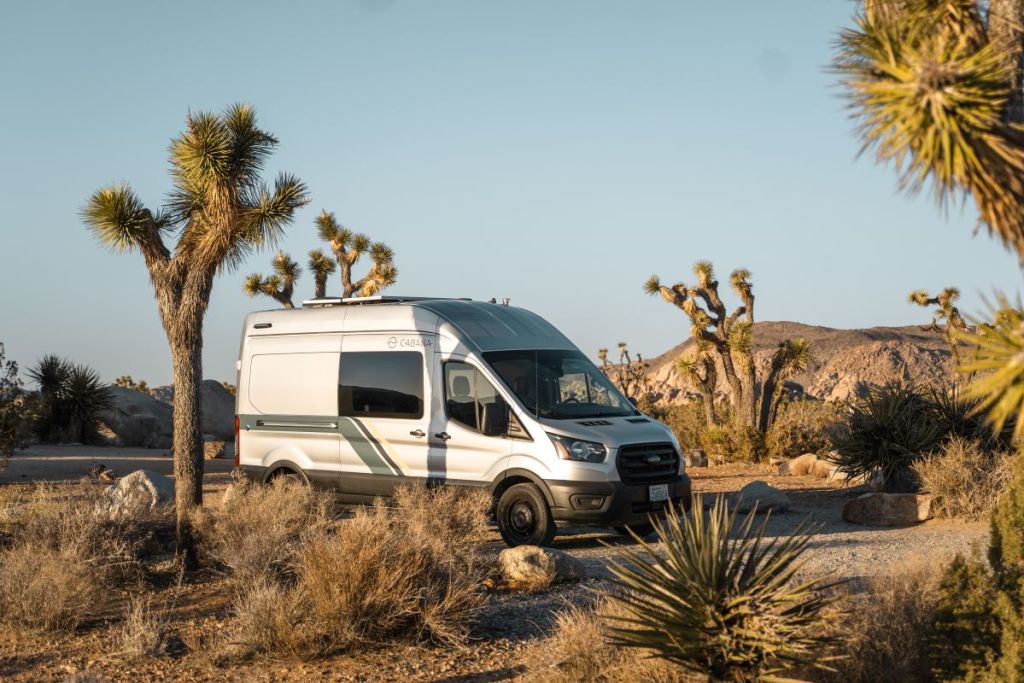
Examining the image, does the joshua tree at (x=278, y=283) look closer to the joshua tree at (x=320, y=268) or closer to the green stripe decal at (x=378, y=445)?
the joshua tree at (x=320, y=268)

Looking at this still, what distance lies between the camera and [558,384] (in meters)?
12.5

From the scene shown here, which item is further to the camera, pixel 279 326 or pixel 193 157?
pixel 279 326

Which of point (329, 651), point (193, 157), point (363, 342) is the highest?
point (193, 157)

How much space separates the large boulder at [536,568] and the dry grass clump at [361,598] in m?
1.06

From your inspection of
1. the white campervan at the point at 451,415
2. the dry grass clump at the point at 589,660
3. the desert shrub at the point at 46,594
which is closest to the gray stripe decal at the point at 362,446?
the white campervan at the point at 451,415

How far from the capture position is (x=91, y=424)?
98.9ft

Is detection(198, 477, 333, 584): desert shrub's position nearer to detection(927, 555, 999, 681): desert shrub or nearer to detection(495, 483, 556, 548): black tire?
detection(495, 483, 556, 548): black tire

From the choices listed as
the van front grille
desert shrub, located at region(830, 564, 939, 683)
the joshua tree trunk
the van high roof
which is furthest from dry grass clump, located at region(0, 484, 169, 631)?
the joshua tree trunk

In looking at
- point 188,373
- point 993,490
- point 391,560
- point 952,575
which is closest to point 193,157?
point 188,373

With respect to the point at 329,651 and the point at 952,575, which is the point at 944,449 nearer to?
the point at 952,575

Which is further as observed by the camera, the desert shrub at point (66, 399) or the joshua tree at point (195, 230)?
the desert shrub at point (66, 399)

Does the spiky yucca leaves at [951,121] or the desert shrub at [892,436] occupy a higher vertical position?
the spiky yucca leaves at [951,121]

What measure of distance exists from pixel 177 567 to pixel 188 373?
2.01 metres

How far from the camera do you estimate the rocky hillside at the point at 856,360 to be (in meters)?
55.1
